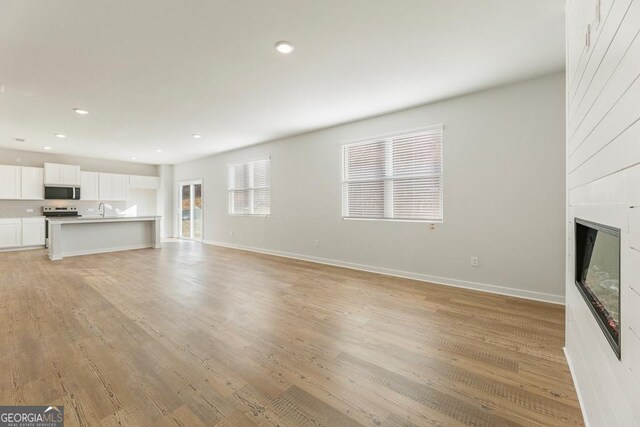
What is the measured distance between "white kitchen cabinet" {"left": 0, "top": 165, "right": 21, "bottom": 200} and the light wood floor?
4743mm

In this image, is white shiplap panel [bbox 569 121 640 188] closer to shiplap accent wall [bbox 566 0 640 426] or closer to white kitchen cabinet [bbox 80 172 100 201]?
shiplap accent wall [bbox 566 0 640 426]

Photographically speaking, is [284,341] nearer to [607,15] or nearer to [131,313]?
[131,313]

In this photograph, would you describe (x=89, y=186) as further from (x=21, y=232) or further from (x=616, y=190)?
(x=616, y=190)

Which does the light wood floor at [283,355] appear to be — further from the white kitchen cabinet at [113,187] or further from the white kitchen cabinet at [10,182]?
the white kitchen cabinet at [113,187]

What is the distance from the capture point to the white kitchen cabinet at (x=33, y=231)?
6838 millimetres

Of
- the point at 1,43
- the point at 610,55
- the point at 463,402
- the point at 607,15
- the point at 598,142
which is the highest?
the point at 1,43

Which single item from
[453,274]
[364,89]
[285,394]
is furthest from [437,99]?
[285,394]

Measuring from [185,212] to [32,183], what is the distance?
369 centimetres

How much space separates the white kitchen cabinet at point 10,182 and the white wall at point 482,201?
295 inches

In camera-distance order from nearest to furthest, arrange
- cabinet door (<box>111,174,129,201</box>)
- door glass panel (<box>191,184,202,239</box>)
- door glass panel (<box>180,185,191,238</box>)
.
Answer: cabinet door (<box>111,174,129,201</box>), door glass panel (<box>191,184,202,239</box>), door glass panel (<box>180,185,191,238</box>)

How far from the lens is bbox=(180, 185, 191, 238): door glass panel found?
9172 mm

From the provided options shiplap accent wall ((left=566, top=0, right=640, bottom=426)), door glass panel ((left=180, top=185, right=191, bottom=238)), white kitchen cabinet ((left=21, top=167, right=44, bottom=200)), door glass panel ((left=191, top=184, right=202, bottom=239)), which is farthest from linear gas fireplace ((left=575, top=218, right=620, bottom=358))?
white kitchen cabinet ((left=21, top=167, right=44, bottom=200))

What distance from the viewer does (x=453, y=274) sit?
3.81 metres

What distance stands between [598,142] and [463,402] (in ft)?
4.91
